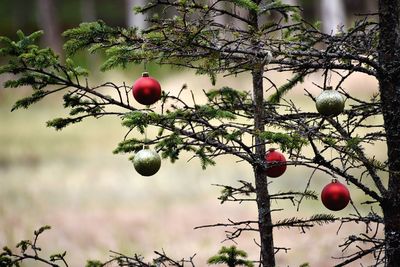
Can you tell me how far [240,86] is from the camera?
1898 centimetres

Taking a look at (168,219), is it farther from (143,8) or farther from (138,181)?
(143,8)

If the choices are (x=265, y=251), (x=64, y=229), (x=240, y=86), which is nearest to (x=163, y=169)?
(x=64, y=229)

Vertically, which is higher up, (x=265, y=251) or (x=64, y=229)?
(x=64, y=229)

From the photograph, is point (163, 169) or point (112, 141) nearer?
point (163, 169)

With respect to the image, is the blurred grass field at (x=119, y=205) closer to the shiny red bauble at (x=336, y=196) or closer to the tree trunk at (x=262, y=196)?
the tree trunk at (x=262, y=196)

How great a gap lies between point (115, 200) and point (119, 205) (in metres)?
0.25

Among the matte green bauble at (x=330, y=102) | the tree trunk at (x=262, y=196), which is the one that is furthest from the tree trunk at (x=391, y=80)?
the tree trunk at (x=262, y=196)

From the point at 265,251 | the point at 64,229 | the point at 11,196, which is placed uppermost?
the point at 11,196

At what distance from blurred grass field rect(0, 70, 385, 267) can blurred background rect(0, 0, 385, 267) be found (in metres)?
0.02

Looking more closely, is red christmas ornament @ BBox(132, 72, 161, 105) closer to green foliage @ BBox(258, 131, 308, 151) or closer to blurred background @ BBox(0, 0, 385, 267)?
green foliage @ BBox(258, 131, 308, 151)

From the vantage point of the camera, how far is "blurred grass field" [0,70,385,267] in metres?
8.92

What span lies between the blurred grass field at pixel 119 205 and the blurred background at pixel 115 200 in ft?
0.05

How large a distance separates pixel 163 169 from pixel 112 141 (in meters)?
3.07

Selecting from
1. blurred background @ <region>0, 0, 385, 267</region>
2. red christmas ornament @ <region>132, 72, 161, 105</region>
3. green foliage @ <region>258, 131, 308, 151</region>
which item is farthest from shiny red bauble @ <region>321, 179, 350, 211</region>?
blurred background @ <region>0, 0, 385, 267</region>
